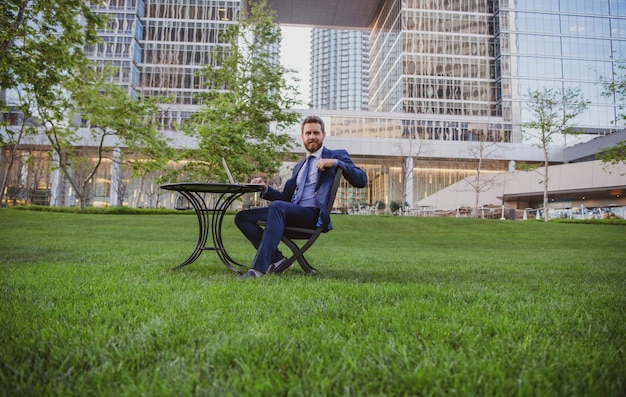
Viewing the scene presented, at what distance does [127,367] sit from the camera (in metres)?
1.58

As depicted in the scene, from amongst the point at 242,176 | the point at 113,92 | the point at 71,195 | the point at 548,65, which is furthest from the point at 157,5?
the point at 548,65

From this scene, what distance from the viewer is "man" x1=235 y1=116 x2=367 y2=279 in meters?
3.96

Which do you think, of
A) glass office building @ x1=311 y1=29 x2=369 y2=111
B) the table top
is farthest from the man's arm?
glass office building @ x1=311 y1=29 x2=369 y2=111

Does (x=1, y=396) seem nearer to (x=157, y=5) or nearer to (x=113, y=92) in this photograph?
(x=113, y=92)

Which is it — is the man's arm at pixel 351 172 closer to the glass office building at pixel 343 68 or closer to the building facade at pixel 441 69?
the building facade at pixel 441 69

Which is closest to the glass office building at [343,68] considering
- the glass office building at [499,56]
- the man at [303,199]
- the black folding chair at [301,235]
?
the glass office building at [499,56]

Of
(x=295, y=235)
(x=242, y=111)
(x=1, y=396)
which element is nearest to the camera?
(x=1, y=396)

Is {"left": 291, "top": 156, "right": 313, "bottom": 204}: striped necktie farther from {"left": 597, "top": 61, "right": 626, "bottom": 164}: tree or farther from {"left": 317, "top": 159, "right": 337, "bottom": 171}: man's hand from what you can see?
{"left": 597, "top": 61, "right": 626, "bottom": 164}: tree

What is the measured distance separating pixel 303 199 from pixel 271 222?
23.3 inches

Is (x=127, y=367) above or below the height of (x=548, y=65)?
below

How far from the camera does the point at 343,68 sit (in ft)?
499

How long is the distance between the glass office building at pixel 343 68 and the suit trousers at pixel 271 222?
491ft

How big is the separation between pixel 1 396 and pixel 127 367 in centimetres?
39

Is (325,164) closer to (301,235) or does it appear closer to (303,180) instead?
(303,180)
